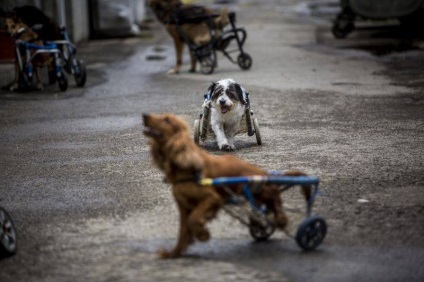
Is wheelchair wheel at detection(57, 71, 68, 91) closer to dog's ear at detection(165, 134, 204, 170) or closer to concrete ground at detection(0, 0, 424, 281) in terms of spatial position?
concrete ground at detection(0, 0, 424, 281)

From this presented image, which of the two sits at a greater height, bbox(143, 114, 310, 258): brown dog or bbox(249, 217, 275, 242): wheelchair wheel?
bbox(143, 114, 310, 258): brown dog

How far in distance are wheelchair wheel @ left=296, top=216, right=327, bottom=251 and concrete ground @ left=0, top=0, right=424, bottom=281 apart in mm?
81

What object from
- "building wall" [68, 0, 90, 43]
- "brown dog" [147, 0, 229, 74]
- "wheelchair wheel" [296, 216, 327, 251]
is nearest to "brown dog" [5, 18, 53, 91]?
"brown dog" [147, 0, 229, 74]

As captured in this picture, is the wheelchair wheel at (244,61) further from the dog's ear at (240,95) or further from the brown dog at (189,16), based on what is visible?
the dog's ear at (240,95)

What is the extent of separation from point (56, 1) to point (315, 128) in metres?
11.8

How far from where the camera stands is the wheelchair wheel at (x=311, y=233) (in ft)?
19.0

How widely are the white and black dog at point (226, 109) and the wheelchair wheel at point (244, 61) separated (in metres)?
7.18

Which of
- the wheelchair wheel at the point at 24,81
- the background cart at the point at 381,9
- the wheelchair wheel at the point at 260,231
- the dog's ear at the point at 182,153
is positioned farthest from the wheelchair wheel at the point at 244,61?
the dog's ear at the point at 182,153

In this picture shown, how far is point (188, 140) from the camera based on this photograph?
5672mm

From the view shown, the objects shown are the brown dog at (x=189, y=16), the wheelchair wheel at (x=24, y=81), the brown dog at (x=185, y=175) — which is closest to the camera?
the brown dog at (x=185, y=175)

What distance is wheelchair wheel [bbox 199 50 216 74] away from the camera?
53.7 ft

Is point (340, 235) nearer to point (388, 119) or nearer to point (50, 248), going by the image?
point (50, 248)

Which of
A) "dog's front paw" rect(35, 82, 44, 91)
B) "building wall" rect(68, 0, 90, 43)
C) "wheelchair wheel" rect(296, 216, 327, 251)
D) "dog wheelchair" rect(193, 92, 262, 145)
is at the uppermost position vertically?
"wheelchair wheel" rect(296, 216, 327, 251)

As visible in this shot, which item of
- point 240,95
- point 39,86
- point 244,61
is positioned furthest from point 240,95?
point 244,61
